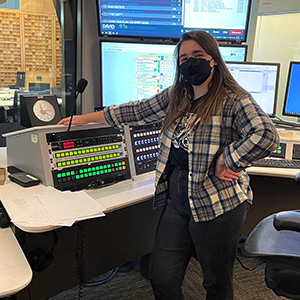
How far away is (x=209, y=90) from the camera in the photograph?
132cm

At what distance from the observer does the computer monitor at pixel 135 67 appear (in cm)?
233

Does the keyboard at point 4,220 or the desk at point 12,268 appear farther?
the keyboard at point 4,220

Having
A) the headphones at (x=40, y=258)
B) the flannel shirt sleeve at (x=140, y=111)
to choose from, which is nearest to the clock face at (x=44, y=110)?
the flannel shirt sleeve at (x=140, y=111)

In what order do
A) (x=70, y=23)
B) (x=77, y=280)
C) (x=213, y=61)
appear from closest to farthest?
(x=213, y=61) → (x=77, y=280) → (x=70, y=23)

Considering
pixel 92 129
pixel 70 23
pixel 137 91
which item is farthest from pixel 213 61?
pixel 70 23

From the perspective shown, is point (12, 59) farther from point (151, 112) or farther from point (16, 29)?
point (151, 112)

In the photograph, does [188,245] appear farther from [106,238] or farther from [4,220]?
[4,220]

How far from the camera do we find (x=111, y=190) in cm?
155

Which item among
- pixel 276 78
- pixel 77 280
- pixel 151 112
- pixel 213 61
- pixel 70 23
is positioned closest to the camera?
pixel 213 61

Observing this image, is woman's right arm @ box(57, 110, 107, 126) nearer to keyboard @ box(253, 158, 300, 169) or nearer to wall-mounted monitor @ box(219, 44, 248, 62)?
keyboard @ box(253, 158, 300, 169)

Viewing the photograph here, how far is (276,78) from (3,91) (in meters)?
2.06

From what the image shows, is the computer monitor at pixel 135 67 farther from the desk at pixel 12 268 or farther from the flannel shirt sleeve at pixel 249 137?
the desk at pixel 12 268

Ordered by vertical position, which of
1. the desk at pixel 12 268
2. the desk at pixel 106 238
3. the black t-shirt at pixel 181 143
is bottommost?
the desk at pixel 106 238

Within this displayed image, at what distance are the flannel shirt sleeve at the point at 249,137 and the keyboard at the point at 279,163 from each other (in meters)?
0.81
